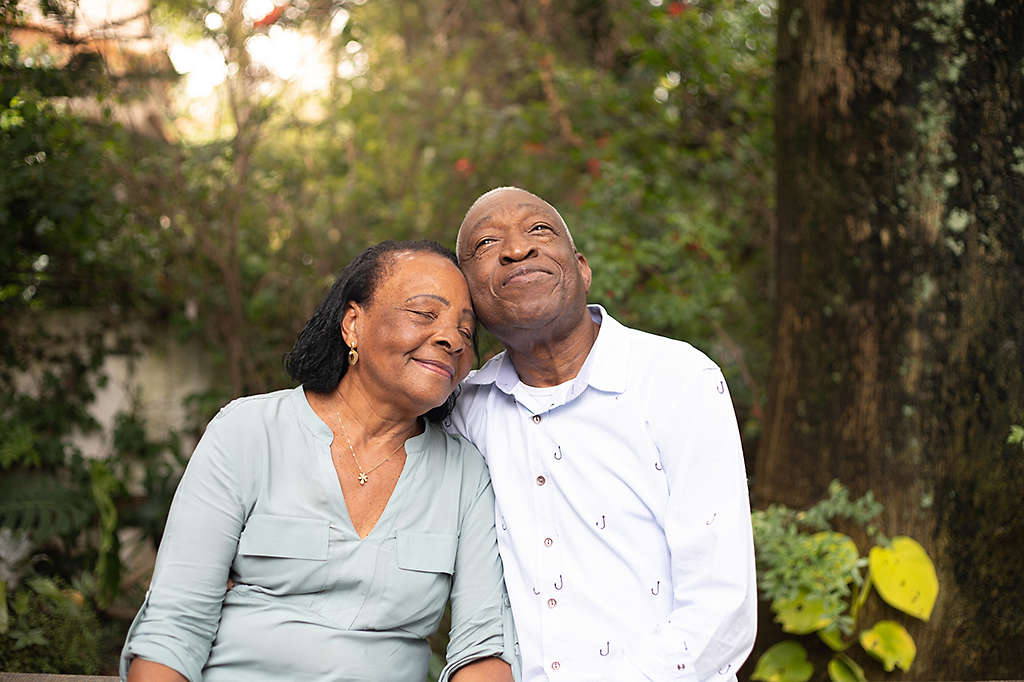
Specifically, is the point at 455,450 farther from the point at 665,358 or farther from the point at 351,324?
the point at 665,358

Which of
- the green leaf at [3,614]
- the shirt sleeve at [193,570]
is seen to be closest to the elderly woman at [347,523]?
the shirt sleeve at [193,570]

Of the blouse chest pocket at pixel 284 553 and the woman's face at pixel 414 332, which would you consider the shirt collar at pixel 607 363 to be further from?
the blouse chest pocket at pixel 284 553

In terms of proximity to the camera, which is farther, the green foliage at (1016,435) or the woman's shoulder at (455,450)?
the green foliage at (1016,435)

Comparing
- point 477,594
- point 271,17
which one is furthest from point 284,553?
point 271,17

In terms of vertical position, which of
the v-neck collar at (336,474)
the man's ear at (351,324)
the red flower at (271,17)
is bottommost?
the v-neck collar at (336,474)

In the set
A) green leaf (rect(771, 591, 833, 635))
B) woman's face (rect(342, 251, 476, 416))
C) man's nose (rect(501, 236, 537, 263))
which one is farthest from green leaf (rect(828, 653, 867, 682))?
man's nose (rect(501, 236, 537, 263))

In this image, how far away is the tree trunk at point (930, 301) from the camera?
3.28 m

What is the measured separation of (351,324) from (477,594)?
0.79 meters

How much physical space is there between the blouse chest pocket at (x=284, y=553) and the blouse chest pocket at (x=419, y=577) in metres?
0.18

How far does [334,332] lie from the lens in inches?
101

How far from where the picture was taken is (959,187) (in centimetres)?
337

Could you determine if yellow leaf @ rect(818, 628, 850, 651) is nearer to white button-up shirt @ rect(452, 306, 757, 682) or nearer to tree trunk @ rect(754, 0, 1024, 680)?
tree trunk @ rect(754, 0, 1024, 680)

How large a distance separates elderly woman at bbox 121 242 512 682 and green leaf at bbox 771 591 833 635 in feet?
4.17

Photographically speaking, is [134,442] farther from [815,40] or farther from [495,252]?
[815,40]
